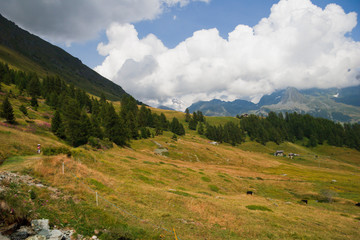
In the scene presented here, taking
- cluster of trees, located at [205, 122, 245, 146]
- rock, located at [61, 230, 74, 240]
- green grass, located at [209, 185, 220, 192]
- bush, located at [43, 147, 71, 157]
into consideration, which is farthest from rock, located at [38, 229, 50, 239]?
cluster of trees, located at [205, 122, 245, 146]

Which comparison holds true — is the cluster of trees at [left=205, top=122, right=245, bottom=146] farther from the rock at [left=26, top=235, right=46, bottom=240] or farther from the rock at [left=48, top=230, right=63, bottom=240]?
the rock at [left=26, top=235, right=46, bottom=240]

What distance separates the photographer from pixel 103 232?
1105 cm

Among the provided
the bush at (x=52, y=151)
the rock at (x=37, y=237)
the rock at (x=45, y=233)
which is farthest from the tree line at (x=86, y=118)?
the rock at (x=37, y=237)

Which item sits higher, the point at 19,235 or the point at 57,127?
the point at 19,235

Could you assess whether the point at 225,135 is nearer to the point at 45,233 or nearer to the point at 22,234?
the point at 45,233

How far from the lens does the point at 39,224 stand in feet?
30.9

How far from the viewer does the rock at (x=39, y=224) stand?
356 inches

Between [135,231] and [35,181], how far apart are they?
35.4 ft

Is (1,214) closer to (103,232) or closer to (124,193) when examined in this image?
(103,232)

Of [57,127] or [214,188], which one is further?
[57,127]

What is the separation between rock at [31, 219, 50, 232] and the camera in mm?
9045

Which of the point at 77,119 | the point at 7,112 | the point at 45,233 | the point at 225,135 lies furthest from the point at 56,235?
the point at 225,135

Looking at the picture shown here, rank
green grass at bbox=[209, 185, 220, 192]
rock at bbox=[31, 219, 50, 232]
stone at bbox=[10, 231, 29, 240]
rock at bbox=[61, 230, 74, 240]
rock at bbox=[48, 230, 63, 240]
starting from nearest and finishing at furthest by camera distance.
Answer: stone at bbox=[10, 231, 29, 240], rock at bbox=[48, 230, 63, 240], rock at bbox=[31, 219, 50, 232], rock at bbox=[61, 230, 74, 240], green grass at bbox=[209, 185, 220, 192]

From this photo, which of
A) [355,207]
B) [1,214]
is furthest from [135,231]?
[355,207]
